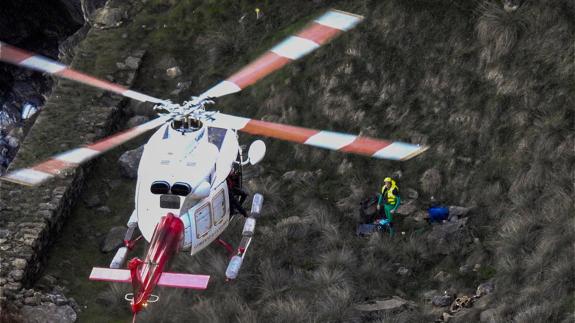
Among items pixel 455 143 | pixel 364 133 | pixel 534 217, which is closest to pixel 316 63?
pixel 364 133

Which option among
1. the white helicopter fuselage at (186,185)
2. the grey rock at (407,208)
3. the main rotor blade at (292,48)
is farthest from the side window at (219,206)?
the grey rock at (407,208)

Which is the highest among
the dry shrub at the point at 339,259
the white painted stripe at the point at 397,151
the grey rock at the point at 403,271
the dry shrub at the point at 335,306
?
the white painted stripe at the point at 397,151

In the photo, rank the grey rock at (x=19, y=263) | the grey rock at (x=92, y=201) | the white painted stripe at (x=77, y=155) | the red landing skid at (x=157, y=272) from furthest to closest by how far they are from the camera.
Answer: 1. the grey rock at (x=92, y=201)
2. the grey rock at (x=19, y=263)
3. the white painted stripe at (x=77, y=155)
4. the red landing skid at (x=157, y=272)

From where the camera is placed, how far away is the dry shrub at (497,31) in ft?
52.0

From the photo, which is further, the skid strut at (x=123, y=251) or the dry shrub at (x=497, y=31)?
the dry shrub at (x=497, y=31)

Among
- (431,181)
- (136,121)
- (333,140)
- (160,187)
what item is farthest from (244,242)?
(136,121)

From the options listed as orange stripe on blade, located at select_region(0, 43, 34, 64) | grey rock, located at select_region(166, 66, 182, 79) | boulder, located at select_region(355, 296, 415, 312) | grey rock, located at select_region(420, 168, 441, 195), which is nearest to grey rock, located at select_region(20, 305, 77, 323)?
orange stripe on blade, located at select_region(0, 43, 34, 64)

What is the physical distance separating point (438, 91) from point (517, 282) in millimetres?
5194

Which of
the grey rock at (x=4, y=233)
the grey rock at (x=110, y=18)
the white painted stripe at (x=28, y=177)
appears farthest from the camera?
the grey rock at (x=110, y=18)

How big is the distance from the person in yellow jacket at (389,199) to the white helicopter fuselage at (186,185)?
271cm

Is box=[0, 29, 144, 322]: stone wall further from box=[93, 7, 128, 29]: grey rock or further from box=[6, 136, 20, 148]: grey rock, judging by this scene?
box=[6, 136, 20, 148]: grey rock

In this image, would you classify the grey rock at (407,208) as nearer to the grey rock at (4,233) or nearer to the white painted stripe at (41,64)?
the white painted stripe at (41,64)

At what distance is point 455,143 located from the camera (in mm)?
15336

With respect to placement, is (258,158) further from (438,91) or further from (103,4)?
(103,4)
